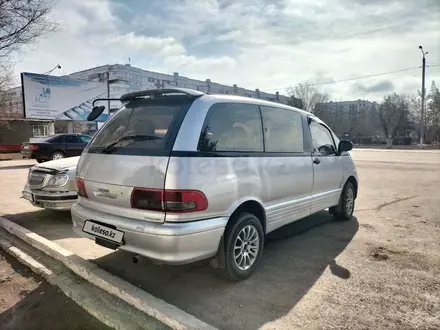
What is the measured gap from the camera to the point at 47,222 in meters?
5.78

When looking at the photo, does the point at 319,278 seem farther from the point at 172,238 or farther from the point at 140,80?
the point at 140,80

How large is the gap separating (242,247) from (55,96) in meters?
32.1

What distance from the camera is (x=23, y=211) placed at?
259 inches

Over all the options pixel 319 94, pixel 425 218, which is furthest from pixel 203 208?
pixel 319 94

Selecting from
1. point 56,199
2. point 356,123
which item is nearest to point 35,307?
point 56,199

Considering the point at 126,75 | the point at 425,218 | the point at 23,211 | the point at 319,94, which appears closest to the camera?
the point at 425,218

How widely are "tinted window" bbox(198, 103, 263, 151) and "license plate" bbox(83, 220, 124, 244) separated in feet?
3.63

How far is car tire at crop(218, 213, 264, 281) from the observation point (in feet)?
10.7

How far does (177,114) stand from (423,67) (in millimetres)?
37140

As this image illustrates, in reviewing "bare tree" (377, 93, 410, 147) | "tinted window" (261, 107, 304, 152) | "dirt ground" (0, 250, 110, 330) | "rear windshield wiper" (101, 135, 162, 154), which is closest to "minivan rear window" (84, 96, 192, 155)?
"rear windshield wiper" (101, 135, 162, 154)

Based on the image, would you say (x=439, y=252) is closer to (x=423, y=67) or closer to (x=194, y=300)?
(x=194, y=300)

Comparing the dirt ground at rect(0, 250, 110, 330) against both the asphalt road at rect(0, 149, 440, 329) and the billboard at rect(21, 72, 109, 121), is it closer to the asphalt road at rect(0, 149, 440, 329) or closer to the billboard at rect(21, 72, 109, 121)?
the asphalt road at rect(0, 149, 440, 329)

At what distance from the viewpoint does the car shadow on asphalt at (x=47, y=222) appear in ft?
16.7

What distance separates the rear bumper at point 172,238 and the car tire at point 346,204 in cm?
329
